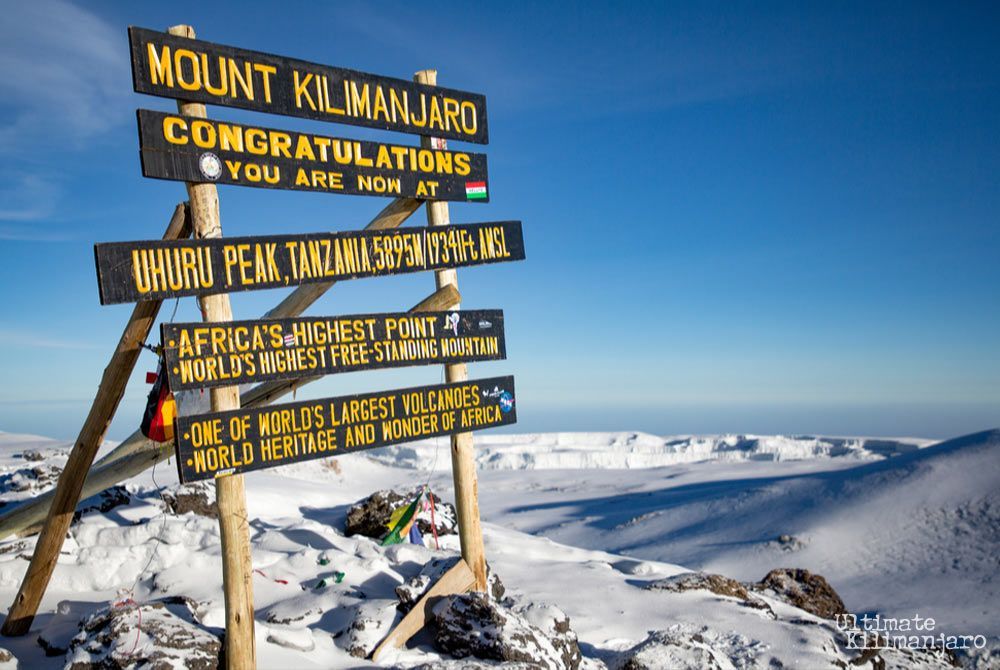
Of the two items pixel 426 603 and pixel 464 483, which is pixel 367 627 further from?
pixel 464 483

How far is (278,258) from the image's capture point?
5.40 metres

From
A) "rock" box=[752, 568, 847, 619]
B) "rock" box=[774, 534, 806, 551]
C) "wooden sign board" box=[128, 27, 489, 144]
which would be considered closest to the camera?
"wooden sign board" box=[128, 27, 489, 144]

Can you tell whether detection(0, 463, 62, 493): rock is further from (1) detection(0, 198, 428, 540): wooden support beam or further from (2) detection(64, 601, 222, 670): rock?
(2) detection(64, 601, 222, 670): rock

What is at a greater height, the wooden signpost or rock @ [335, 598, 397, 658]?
the wooden signpost

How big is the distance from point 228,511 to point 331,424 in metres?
1.00

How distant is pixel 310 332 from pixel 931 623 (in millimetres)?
11879

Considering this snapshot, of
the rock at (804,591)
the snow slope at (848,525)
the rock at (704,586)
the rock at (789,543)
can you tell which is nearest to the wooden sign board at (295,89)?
the rock at (704,586)

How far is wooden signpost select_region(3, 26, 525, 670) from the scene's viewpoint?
4.96 metres

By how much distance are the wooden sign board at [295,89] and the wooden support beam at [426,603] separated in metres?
4.25

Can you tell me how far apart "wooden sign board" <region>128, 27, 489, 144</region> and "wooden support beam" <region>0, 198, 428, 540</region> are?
82 centimetres

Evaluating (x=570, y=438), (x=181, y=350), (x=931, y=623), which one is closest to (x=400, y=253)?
(x=181, y=350)

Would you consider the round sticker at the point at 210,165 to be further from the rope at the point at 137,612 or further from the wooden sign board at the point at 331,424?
the rope at the point at 137,612

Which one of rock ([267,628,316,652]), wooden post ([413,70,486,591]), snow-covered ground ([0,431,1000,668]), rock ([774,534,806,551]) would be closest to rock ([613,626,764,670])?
snow-covered ground ([0,431,1000,668])

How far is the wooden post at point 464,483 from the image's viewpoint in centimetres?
674
